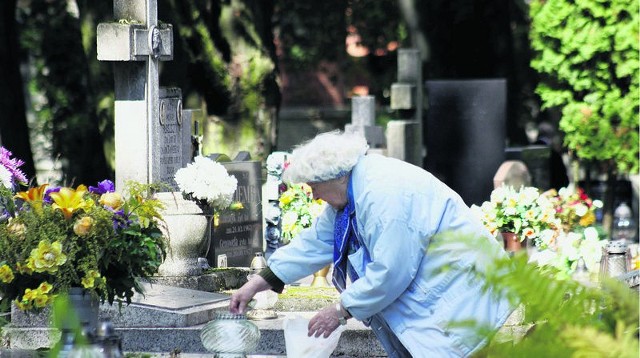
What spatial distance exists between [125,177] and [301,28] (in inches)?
789

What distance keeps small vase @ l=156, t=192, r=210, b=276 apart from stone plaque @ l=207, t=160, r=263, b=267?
4.81ft

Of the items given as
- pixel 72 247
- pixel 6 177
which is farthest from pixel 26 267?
pixel 6 177

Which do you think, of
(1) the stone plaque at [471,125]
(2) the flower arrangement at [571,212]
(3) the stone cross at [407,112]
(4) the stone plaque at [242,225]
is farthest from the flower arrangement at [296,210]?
(3) the stone cross at [407,112]

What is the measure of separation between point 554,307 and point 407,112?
54.0 feet

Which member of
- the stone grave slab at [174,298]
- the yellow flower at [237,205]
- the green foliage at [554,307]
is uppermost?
the green foliage at [554,307]

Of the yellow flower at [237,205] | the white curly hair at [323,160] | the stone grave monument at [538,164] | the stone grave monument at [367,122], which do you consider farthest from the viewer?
the stone grave monument at [538,164]

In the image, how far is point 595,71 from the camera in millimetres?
17625

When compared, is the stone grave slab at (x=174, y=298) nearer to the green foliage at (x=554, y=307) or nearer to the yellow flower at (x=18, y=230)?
the yellow flower at (x=18, y=230)

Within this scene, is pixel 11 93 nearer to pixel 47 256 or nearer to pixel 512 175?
pixel 512 175

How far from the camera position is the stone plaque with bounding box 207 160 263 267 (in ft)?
36.9

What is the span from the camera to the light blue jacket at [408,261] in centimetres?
478

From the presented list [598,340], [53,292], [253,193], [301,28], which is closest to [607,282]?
[598,340]

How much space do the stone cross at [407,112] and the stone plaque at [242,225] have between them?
210 inches

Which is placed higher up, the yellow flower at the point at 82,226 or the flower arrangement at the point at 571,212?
the yellow flower at the point at 82,226
